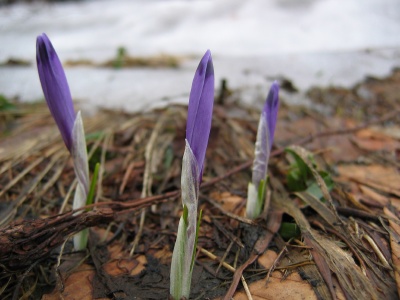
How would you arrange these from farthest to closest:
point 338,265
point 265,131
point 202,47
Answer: point 202,47
point 265,131
point 338,265

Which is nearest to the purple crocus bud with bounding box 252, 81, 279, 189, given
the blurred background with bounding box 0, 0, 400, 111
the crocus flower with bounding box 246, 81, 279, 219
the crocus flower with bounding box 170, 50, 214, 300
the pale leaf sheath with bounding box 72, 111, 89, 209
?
the crocus flower with bounding box 246, 81, 279, 219

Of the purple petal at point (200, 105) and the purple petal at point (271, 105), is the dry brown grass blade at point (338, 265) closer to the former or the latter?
the purple petal at point (271, 105)

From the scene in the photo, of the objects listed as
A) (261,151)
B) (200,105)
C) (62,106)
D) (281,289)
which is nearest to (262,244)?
(281,289)

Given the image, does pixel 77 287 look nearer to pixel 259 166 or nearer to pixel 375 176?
pixel 259 166

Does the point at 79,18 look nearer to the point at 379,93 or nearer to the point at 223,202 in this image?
the point at 379,93

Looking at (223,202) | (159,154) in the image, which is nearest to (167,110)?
(159,154)
